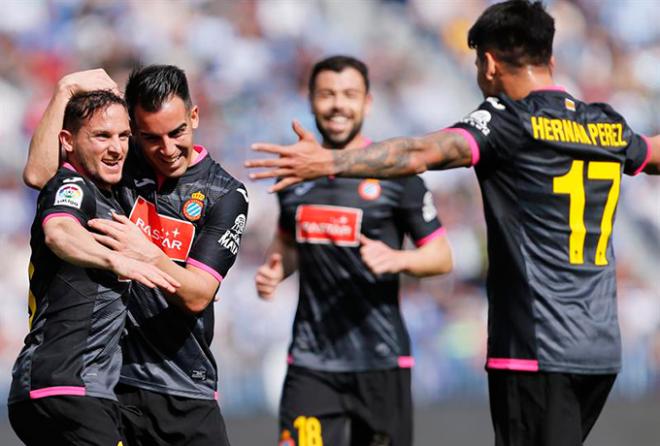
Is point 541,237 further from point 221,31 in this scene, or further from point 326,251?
point 221,31

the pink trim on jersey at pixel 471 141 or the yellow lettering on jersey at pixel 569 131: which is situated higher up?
the yellow lettering on jersey at pixel 569 131

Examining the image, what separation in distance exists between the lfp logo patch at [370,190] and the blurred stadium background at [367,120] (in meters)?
3.78

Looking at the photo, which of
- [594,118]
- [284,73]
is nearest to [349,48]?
[284,73]

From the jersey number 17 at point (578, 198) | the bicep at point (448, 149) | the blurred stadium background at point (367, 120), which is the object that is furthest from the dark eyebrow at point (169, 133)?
the blurred stadium background at point (367, 120)

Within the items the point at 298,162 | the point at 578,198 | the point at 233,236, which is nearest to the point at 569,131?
the point at 578,198

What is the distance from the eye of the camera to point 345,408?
6629 millimetres

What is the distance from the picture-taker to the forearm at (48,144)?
484 centimetres

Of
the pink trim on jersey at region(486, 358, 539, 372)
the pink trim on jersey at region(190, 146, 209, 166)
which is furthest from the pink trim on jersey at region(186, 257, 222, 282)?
the pink trim on jersey at region(486, 358, 539, 372)

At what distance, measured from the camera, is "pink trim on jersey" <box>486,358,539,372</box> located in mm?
4977

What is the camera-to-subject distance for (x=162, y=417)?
16.6 feet

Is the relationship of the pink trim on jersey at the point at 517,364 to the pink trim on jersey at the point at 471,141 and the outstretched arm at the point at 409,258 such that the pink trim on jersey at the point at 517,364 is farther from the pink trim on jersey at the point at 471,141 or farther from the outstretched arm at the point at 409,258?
the outstretched arm at the point at 409,258

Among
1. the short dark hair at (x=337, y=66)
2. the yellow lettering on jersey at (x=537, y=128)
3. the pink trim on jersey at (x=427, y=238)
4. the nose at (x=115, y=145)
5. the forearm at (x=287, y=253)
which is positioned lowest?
the forearm at (x=287, y=253)

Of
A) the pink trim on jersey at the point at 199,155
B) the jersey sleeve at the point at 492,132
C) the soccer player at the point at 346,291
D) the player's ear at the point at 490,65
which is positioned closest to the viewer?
the jersey sleeve at the point at 492,132

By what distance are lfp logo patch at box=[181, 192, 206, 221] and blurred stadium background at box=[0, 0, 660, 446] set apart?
5283 millimetres
